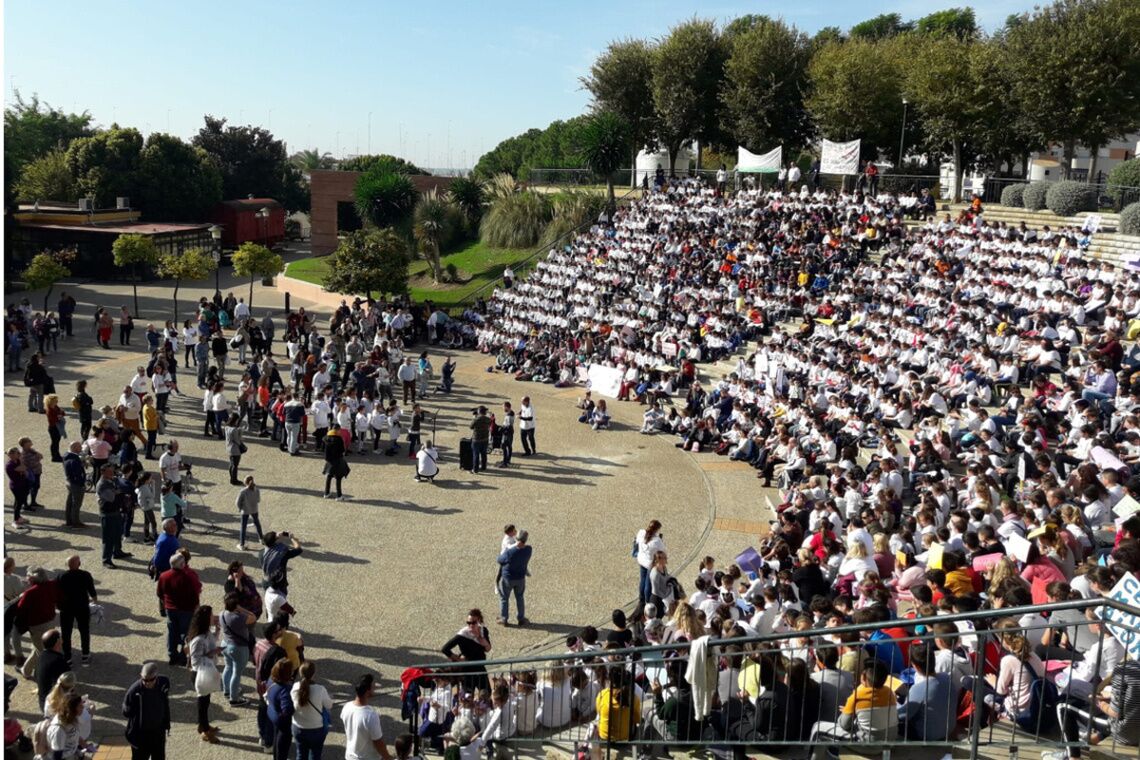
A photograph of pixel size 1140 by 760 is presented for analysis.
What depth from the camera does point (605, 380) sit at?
84.2 feet

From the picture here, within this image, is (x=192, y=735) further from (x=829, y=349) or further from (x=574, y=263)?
(x=574, y=263)

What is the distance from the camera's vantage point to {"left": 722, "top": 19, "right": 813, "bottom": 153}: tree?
1582 inches

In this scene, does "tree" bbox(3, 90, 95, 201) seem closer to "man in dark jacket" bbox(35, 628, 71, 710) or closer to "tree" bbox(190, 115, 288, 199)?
"tree" bbox(190, 115, 288, 199)

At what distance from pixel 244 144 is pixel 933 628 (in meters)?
68.3

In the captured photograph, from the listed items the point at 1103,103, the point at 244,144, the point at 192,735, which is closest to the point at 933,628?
the point at 192,735

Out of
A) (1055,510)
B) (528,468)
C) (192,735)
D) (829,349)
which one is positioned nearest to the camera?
(192,735)

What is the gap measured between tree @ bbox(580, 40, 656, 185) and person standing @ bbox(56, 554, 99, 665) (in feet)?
123

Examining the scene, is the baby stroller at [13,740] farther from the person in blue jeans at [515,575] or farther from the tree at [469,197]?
the tree at [469,197]

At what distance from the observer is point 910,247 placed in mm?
27203

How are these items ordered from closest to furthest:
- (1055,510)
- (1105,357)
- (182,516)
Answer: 1. (1055,510)
2. (182,516)
3. (1105,357)

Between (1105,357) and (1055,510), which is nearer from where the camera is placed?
(1055,510)

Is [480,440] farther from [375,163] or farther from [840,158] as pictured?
[375,163]

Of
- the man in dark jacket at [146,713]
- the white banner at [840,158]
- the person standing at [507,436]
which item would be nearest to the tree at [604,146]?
the white banner at [840,158]

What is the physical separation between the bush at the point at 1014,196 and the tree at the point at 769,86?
13.2m
